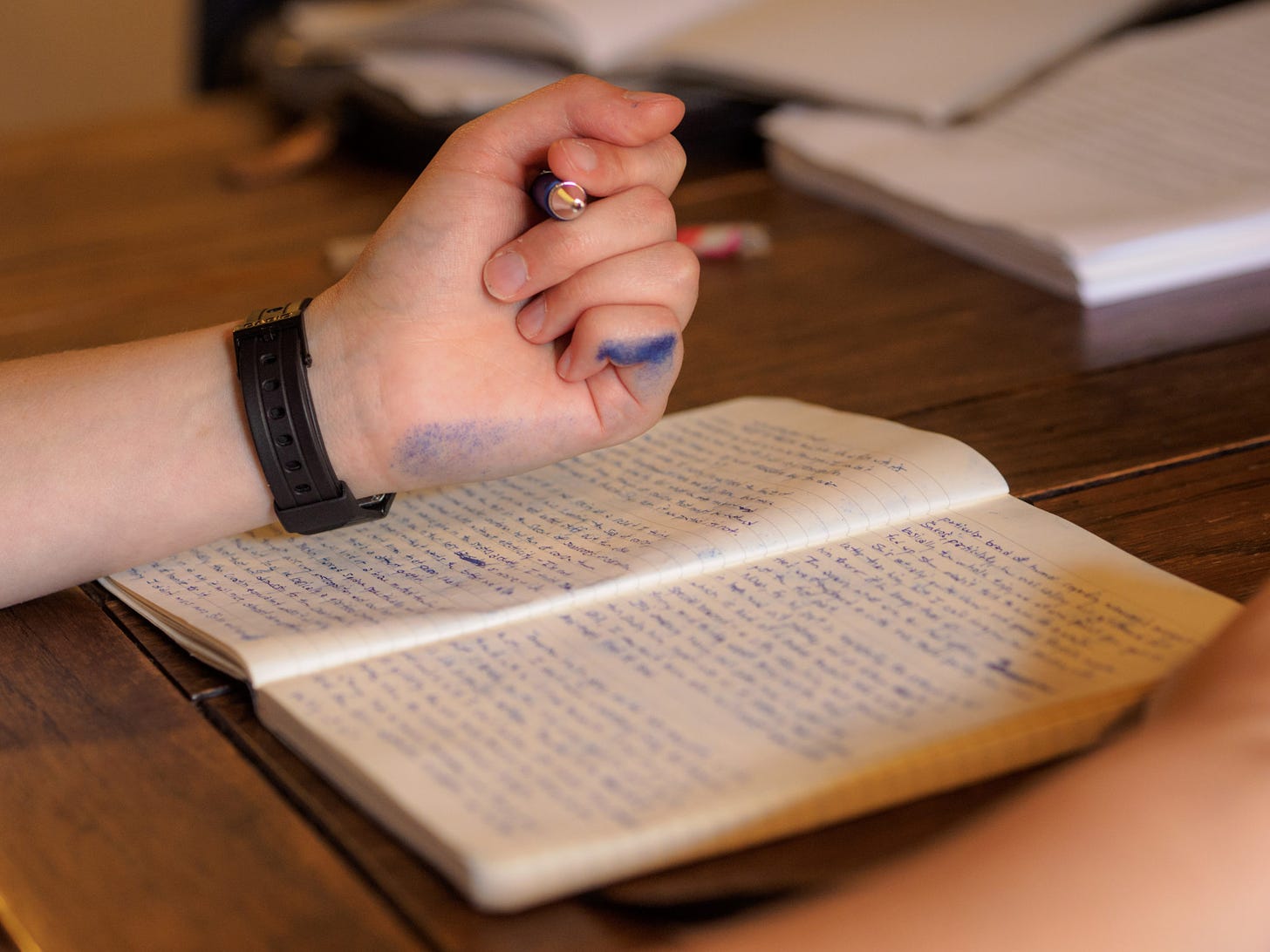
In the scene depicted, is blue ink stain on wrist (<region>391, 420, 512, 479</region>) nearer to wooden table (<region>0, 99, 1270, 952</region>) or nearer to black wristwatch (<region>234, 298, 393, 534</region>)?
black wristwatch (<region>234, 298, 393, 534</region>)

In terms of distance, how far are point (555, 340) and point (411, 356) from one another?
74 millimetres

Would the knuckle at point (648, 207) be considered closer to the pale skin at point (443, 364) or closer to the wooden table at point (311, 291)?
the pale skin at point (443, 364)

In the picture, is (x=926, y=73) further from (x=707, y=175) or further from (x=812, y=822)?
(x=812, y=822)

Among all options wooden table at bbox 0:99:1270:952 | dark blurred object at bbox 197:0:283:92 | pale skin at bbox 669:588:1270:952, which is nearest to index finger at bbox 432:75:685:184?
wooden table at bbox 0:99:1270:952

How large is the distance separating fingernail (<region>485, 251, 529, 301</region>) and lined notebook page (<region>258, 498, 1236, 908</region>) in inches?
6.9

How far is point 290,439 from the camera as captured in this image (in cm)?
64

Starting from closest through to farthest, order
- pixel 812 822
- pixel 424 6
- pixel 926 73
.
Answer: pixel 812 822 → pixel 926 73 → pixel 424 6

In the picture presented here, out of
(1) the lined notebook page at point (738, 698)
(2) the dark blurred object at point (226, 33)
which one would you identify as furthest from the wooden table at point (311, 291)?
(2) the dark blurred object at point (226, 33)

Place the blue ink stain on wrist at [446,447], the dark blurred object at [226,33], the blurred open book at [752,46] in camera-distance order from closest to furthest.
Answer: the blue ink stain on wrist at [446,447], the blurred open book at [752,46], the dark blurred object at [226,33]

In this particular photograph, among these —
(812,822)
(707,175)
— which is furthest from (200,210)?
(812,822)

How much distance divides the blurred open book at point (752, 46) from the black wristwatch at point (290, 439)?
644mm

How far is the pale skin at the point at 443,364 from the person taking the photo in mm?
637

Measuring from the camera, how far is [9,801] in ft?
1.54

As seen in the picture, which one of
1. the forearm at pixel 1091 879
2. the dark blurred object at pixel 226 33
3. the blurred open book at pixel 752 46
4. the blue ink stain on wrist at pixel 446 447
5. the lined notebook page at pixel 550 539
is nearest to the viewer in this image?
the forearm at pixel 1091 879
